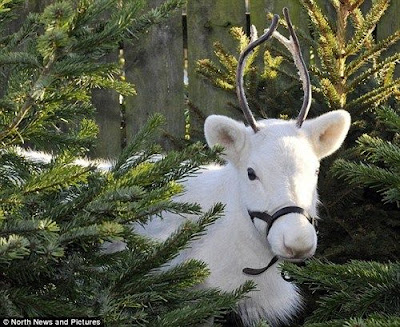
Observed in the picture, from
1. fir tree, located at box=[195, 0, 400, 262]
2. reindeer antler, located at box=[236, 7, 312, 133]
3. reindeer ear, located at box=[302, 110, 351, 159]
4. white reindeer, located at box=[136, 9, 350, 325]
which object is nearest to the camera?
white reindeer, located at box=[136, 9, 350, 325]

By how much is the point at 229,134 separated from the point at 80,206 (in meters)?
1.85

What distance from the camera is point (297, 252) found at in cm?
310

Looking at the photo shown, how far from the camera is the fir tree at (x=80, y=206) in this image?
5.58ft

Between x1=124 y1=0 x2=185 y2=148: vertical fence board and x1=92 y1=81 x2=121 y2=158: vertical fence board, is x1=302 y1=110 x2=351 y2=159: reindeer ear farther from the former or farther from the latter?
x1=92 y1=81 x2=121 y2=158: vertical fence board

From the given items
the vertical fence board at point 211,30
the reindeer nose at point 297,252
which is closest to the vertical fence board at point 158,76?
the vertical fence board at point 211,30

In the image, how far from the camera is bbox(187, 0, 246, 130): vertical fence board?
18.5 ft

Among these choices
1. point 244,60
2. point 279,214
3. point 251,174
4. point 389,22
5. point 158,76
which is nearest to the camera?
point 279,214

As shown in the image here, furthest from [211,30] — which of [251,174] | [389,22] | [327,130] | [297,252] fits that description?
[297,252]

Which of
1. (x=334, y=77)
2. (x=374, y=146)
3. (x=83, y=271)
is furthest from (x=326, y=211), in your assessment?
(x=83, y=271)

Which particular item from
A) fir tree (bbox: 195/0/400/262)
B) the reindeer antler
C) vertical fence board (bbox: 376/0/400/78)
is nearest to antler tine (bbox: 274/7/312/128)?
the reindeer antler

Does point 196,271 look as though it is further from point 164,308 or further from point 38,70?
point 38,70

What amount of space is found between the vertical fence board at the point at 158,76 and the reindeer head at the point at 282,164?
2031 mm

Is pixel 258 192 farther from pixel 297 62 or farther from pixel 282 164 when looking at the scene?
pixel 297 62

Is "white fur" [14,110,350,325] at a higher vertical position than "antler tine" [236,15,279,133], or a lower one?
lower
